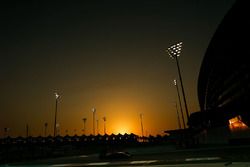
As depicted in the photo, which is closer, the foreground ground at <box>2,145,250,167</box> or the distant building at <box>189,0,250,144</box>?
the foreground ground at <box>2,145,250,167</box>

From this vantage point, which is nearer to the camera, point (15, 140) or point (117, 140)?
point (15, 140)

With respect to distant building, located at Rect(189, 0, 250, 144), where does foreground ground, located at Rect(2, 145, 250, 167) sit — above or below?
below

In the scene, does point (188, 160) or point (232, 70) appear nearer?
point (188, 160)

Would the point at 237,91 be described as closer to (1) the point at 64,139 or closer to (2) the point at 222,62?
(2) the point at 222,62

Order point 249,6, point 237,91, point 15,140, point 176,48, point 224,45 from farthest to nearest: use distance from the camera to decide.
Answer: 1. point 15,140
2. point 224,45
3. point 237,91
4. point 249,6
5. point 176,48

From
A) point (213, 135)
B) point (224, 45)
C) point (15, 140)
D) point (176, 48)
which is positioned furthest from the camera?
point (15, 140)

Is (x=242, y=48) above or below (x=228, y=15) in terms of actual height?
below

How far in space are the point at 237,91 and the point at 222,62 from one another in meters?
8.18

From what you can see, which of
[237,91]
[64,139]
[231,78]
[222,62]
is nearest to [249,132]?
[237,91]

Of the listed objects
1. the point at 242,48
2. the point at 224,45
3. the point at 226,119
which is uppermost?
the point at 224,45

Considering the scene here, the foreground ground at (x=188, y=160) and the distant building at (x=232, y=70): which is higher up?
Answer: the distant building at (x=232, y=70)

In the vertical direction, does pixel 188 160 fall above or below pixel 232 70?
below

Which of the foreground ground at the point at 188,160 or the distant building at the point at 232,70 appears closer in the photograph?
the foreground ground at the point at 188,160

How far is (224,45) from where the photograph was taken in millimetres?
49750
